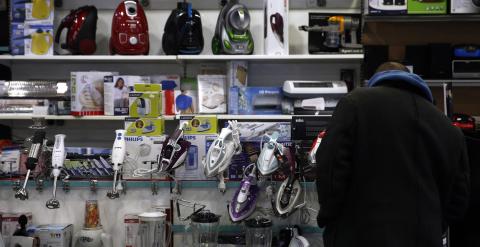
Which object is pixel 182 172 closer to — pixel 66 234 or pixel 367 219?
pixel 66 234

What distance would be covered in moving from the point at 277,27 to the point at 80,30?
4.35ft

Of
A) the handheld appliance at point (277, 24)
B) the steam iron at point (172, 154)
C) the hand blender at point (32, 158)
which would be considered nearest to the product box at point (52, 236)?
the hand blender at point (32, 158)

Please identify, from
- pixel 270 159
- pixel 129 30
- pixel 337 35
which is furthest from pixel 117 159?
pixel 337 35

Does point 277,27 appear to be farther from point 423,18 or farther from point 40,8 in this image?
point 40,8

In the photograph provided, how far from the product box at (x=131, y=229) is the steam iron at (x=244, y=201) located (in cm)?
46

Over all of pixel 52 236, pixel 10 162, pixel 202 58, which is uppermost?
pixel 202 58

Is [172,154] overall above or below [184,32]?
below

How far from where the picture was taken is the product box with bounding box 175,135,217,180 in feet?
8.42

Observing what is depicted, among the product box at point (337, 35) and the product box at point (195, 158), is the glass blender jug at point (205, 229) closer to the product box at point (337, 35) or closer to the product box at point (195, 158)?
the product box at point (195, 158)

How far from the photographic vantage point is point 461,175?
1888mm

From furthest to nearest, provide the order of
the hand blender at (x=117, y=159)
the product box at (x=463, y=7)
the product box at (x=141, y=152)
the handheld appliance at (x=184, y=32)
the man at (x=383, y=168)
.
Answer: the handheld appliance at (x=184, y=32) < the product box at (x=463, y=7) < the product box at (x=141, y=152) < the hand blender at (x=117, y=159) < the man at (x=383, y=168)

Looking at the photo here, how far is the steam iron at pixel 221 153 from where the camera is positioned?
240 centimetres

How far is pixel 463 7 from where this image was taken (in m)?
3.43

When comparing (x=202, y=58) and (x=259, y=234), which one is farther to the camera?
(x=202, y=58)
